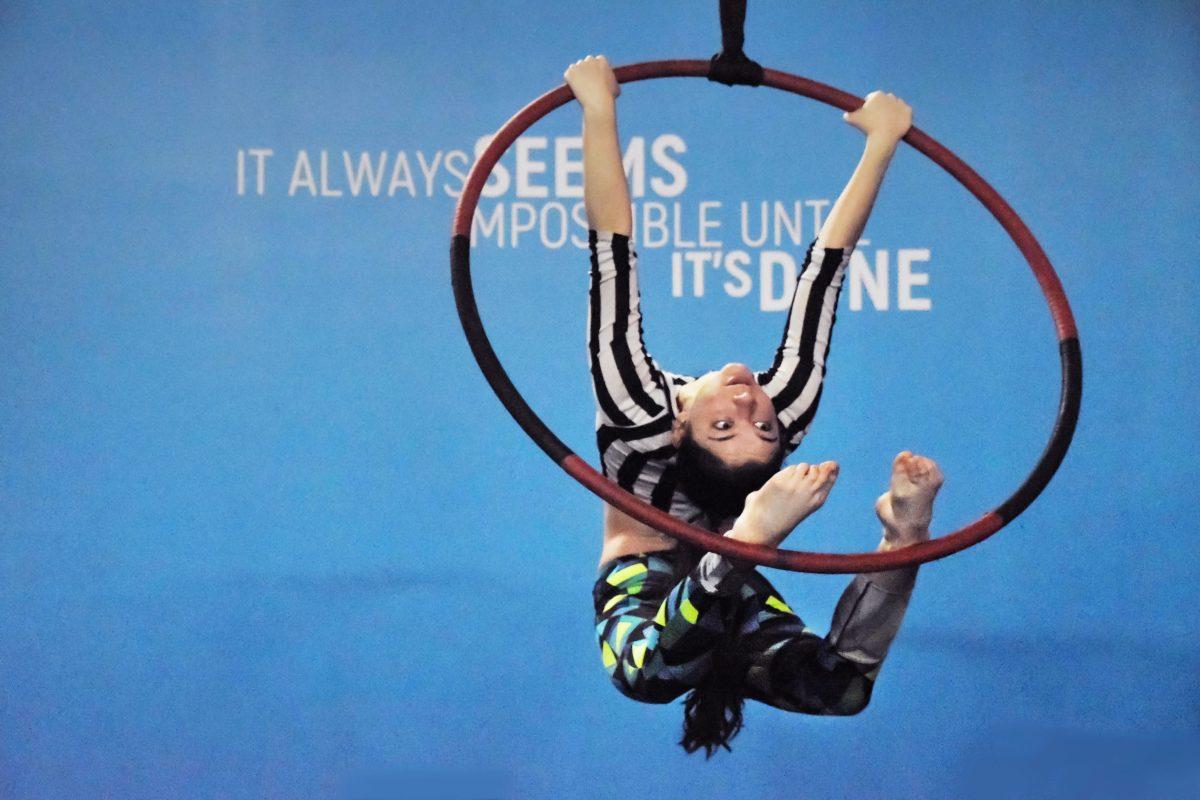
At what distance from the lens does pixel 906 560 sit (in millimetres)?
2059

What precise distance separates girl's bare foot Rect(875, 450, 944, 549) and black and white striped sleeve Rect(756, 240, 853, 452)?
328mm

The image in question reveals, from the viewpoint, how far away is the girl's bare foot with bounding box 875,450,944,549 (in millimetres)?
2051

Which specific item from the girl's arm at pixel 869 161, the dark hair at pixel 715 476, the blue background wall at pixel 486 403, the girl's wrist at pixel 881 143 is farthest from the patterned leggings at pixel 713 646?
the blue background wall at pixel 486 403

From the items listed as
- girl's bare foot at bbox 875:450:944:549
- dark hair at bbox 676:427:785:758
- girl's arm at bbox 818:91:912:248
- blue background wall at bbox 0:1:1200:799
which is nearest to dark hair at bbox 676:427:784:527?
dark hair at bbox 676:427:785:758

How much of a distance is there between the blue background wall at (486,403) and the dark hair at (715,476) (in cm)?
107

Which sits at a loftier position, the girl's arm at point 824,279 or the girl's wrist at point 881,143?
the girl's wrist at point 881,143

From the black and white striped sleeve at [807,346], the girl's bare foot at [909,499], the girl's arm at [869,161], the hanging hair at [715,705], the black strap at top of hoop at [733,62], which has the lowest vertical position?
the hanging hair at [715,705]

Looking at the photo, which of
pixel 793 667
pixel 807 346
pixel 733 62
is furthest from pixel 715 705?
pixel 733 62

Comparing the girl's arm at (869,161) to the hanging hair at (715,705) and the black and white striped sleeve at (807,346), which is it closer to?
the black and white striped sleeve at (807,346)

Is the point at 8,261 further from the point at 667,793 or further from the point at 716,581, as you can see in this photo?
the point at 716,581

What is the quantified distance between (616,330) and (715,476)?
0.28m

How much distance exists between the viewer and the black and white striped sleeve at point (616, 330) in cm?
226

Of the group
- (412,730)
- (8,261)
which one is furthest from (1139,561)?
(8,261)

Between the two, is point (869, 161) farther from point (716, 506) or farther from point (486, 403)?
point (486, 403)
